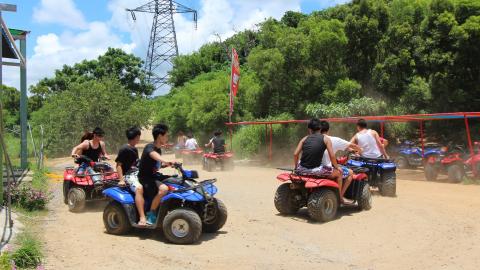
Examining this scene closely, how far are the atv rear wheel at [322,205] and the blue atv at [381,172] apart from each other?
8.07ft

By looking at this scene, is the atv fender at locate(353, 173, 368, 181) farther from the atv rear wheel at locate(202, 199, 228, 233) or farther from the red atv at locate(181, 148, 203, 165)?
the red atv at locate(181, 148, 203, 165)

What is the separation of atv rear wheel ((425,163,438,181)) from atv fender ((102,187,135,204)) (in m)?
10.4

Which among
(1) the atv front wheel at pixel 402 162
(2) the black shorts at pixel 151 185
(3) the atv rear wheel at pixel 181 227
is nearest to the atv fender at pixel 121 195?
(2) the black shorts at pixel 151 185

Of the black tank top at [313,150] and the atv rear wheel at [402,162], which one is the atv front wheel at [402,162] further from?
the black tank top at [313,150]

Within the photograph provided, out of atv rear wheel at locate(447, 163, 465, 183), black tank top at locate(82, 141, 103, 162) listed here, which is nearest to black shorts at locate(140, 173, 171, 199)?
black tank top at locate(82, 141, 103, 162)

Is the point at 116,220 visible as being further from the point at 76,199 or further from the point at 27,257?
the point at 76,199

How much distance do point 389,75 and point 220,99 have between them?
391 inches

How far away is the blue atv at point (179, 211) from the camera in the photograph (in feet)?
24.3

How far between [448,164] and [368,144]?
4.60m

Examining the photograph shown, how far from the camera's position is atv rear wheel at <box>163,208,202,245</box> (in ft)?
24.2

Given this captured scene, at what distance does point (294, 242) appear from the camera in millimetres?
7625

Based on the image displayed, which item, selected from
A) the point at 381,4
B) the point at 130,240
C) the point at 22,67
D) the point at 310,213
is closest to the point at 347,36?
the point at 381,4

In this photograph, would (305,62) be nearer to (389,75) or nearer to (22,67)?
(389,75)

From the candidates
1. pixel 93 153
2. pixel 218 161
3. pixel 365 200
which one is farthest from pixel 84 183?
pixel 218 161
